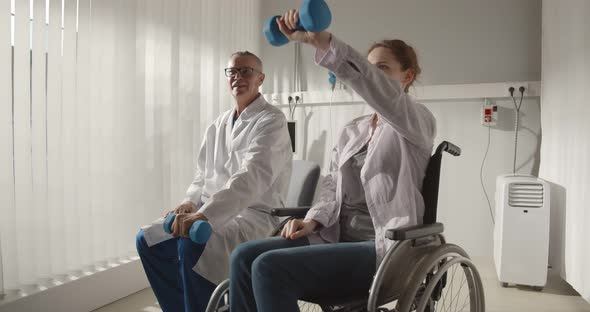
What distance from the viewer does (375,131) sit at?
4.43ft

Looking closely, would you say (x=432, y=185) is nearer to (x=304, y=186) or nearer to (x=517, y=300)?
(x=304, y=186)

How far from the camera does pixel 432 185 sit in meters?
1.23

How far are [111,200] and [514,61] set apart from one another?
8.50 ft

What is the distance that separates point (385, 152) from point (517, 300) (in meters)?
A: 1.60

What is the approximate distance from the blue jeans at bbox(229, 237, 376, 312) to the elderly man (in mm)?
317

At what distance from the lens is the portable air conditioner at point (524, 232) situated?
8.02 ft

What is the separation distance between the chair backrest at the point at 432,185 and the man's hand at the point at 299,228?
320 millimetres

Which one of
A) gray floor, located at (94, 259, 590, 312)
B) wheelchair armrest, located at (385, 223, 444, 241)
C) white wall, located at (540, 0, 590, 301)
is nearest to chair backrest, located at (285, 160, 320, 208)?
wheelchair armrest, located at (385, 223, 444, 241)

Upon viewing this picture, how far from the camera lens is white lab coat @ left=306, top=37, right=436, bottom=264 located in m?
1.06

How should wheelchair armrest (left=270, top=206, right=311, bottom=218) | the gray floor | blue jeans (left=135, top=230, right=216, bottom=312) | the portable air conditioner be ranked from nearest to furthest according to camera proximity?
1. wheelchair armrest (left=270, top=206, right=311, bottom=218)
2. blue jeans (left=135, top=230, right=216, bottom=312)
3. the gray floor
4. the portable air conditioner

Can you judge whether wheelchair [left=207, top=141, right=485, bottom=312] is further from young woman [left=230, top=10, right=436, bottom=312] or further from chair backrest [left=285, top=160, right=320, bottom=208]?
chair backrest [left=285, top=160, right=320, bottom=208]

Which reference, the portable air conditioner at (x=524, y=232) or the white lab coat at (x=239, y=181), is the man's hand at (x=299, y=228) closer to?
the white lab coat at (x=239, y=181)

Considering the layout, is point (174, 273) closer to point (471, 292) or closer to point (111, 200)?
point (111, 200)

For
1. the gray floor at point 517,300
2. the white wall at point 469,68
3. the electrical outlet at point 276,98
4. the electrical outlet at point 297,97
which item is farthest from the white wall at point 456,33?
the gray floor at point 517,300
